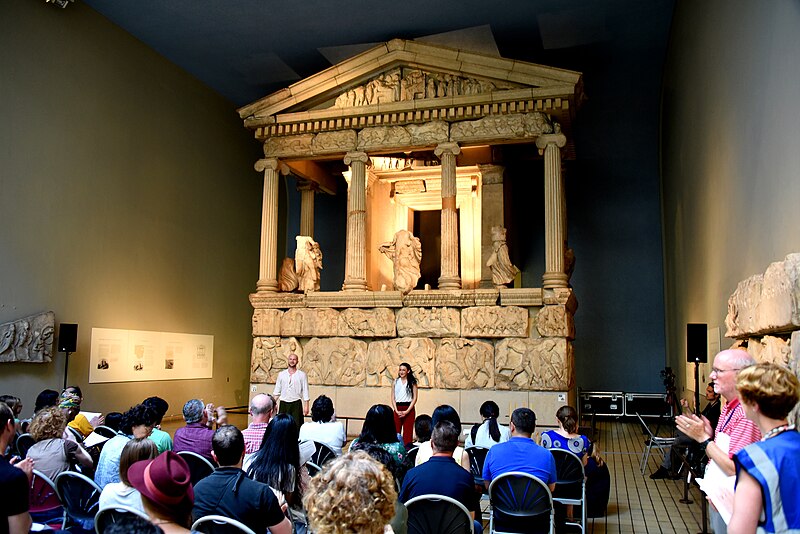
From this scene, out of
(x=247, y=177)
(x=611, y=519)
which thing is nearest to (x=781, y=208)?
(x=611, y=519)

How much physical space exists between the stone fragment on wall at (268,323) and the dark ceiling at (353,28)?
5928 mm

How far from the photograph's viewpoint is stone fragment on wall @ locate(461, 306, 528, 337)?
40.0 ft

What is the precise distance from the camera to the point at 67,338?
445 inches

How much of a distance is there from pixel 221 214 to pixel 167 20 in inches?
197

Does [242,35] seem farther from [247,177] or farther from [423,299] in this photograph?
[423,299]

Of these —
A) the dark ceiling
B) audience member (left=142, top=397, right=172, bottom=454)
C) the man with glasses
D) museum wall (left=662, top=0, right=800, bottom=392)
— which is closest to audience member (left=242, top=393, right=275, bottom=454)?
audience member (left=142, top=397, right=172, bottom=454)

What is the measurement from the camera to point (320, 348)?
→ 13.2 metres

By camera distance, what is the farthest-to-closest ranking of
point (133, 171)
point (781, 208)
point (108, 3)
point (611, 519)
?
point (133, 171) < point (108, 3) < point (611, 519) < point (781, 208)

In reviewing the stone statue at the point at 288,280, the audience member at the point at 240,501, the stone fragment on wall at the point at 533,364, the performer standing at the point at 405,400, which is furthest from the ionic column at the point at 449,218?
the audience member at the point at 240,501

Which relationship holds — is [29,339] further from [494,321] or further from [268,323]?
[494,321]

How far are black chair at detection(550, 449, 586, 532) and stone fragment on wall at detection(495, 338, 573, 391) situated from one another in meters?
6.32

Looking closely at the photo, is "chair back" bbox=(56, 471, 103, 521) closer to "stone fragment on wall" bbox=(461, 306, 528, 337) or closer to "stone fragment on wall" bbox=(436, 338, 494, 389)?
"stone fragment on wall" bbox=(436, 338, 494, 389)

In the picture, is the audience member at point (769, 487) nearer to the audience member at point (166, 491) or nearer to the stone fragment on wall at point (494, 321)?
the audience member at point (166, 491)

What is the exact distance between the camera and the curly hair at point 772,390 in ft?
8.51
